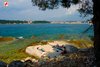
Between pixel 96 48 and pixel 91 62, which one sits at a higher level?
pixel 96 48

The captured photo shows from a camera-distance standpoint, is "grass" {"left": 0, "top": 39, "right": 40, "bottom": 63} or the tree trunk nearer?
the tree trunk

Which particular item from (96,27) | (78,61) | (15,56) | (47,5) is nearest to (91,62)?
(78,61)

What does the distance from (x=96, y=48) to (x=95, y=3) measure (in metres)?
2.18

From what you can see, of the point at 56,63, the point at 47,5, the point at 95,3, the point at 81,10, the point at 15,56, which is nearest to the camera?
the point at 95,3

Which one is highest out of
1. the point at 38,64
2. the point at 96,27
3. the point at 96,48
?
the point at 96,27

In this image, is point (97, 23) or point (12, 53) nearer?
point (97, 23)

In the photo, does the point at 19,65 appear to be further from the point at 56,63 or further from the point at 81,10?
the point at 81,10

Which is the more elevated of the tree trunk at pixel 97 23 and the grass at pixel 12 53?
the tree trunk at pixel 97 23

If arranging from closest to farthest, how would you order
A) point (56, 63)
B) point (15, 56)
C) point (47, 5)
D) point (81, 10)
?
point (47, 5)
point (81, 10)
point (56, 63)
point (15, 56)

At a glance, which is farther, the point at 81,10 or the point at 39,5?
the point at 81,10

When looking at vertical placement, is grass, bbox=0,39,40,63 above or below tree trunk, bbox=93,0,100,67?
below

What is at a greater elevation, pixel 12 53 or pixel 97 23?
pixel 97 23

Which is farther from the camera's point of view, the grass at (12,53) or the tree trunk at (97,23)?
the grass at (12,53)

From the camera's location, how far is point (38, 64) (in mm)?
21562
